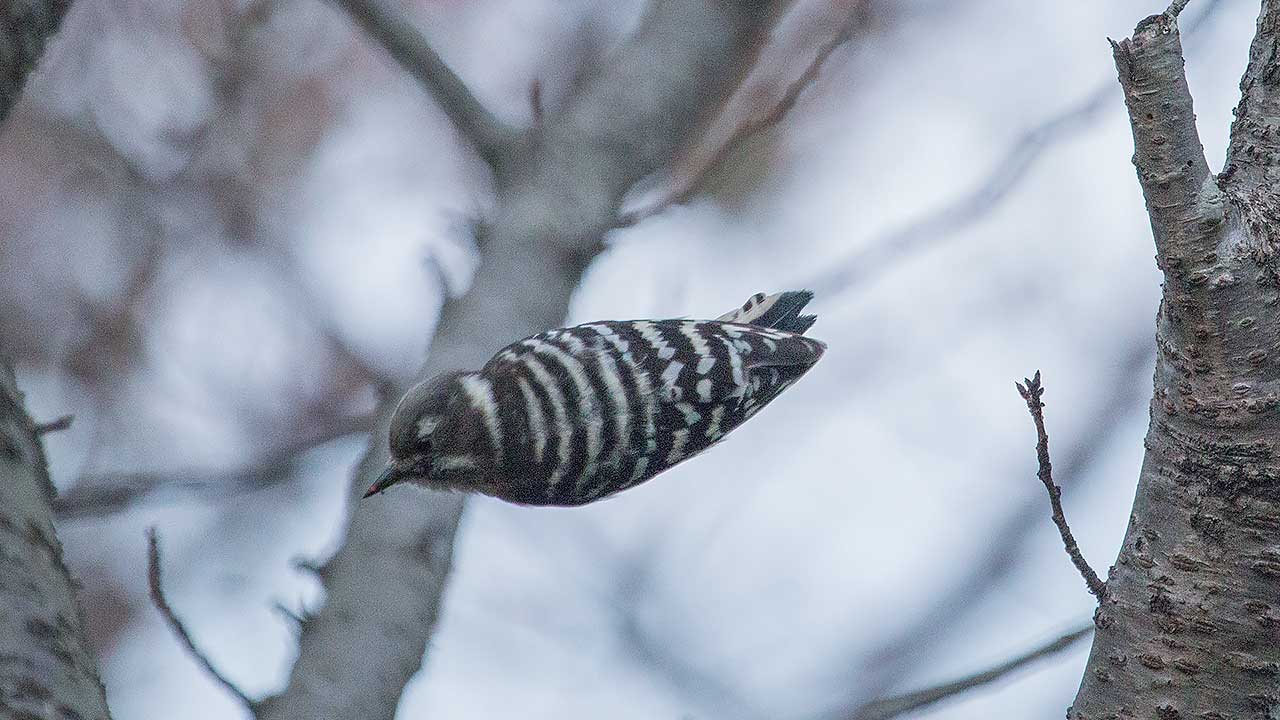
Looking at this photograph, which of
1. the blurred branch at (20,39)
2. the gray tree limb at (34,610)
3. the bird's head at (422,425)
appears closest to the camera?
the gray tree limb at (34,610)

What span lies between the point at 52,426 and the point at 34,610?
0.53 meters

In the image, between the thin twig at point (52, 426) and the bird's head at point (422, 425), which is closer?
the thin twig at point (52, 426)

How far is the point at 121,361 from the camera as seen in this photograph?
614 cm

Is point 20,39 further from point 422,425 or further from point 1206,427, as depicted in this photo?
point 1206,427

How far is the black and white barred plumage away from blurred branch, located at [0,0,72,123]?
1191 millimetres

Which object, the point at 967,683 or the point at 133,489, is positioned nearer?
the point at 967,683

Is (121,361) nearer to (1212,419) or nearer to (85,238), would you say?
(85,238)

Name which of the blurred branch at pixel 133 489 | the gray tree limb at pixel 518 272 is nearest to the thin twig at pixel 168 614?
the gray tree limb at pixel 518 272

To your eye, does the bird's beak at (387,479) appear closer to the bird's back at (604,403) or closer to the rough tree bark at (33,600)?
the bird's back at (604,403)

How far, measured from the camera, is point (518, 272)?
3.15 metres

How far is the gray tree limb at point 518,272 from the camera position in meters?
2.46

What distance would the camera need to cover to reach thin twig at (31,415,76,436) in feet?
6.41

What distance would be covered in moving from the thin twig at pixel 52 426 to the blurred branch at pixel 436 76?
1547mm

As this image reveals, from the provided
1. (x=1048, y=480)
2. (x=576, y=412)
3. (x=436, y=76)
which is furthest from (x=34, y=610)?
(x=436, y=76)
